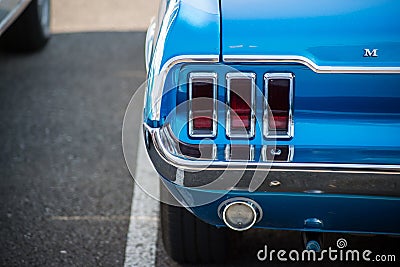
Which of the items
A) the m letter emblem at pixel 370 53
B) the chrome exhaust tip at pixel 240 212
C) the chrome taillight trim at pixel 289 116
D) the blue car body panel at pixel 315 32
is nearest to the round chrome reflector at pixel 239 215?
the chrome exhaust tip at pixel 240 212

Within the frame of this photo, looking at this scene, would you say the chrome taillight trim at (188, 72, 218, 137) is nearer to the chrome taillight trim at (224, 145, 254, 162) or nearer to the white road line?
the chrome taillight trim at (224, 145, 254, 162)

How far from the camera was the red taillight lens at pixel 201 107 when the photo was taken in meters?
2.67

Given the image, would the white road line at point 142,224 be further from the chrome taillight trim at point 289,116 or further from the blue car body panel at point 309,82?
the chrome taillight trim at point 289,116

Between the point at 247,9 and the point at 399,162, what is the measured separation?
786mm

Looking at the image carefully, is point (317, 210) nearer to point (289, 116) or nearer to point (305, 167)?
point (305, 167)

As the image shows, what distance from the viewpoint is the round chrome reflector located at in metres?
2.69

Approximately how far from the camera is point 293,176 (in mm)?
2639

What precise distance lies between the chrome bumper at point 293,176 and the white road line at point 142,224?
39.1 inches

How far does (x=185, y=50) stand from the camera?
2.63 meters

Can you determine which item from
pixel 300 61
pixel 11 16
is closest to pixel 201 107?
pixel 300 61

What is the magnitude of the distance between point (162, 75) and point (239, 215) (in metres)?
0.59

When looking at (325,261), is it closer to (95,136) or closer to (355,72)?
(355,72)

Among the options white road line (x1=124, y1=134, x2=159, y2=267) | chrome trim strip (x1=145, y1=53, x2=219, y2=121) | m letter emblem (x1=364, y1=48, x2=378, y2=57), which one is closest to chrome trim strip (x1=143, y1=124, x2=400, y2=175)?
chrome trim strip (x1=145, y1=53, x2=219, y2=121)

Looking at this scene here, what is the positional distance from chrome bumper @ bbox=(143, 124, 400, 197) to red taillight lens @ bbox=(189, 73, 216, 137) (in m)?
0.11
